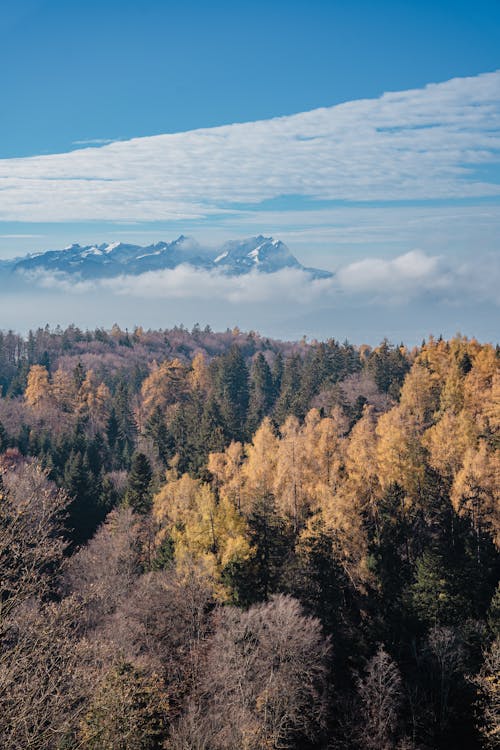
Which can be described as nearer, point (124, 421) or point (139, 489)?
point (139, 489)

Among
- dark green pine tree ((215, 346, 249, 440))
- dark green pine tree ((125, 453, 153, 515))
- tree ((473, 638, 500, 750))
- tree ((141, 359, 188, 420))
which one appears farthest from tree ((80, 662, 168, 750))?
tree ((141, 359, 188, 420))

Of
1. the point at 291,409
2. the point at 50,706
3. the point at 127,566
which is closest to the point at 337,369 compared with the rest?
the point at 291,409

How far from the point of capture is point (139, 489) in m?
49.4

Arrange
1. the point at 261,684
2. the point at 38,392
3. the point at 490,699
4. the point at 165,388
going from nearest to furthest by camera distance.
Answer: the point at 261,684 < the point at 490,699 < the point at 38,392 < the point at 165,388

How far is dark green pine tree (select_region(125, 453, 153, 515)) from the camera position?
47969 mm

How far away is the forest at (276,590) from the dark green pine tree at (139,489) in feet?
0.58

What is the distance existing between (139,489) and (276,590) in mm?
19714

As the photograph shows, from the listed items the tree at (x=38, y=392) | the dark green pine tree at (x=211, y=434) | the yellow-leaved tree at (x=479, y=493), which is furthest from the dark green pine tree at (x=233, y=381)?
the yellow-leaved tree at (x=479, y=493)

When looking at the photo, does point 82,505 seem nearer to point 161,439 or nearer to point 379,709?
point 161,439

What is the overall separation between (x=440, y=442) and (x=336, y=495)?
11.5m

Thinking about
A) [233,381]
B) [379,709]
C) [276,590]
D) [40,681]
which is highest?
[233,381]

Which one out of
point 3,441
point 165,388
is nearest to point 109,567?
point 3,441

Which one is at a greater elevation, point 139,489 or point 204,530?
point 204,530

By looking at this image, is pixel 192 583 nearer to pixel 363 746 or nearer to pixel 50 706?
pixel 363 746
